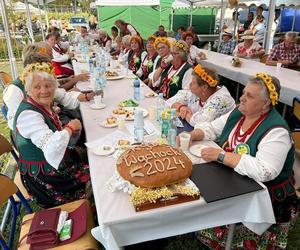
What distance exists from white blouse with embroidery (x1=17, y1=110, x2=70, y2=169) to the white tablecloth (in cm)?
311

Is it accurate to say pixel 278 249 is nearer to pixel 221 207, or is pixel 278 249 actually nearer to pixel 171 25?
pixel 221 207

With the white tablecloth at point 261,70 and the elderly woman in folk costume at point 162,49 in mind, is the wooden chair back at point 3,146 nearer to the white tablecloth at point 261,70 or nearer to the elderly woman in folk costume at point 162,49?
the elderly woman in folk costume at point 162,49

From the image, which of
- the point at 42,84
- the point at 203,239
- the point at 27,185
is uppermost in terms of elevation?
the point at 42,84

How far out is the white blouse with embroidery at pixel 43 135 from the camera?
1.86 metres

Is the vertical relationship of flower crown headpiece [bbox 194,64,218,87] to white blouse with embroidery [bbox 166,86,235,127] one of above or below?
above

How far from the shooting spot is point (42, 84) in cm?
208

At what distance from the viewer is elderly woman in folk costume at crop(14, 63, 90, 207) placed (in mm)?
1889

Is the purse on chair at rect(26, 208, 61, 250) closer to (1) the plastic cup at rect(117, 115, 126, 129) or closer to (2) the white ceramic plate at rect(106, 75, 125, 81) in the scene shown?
(1) the plastic cup at rect(117, 115, 126, 129)

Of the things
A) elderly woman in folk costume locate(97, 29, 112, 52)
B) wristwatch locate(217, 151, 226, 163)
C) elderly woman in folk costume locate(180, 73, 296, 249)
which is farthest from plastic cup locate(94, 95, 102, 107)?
elderly woman in folk costume locate(97, 29, 112, 52)

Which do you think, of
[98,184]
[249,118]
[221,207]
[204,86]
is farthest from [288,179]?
[98,184]

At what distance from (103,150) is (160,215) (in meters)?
0.72

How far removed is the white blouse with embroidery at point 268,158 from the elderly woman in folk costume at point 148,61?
130 inches

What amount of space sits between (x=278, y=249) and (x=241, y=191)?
2.86 feet

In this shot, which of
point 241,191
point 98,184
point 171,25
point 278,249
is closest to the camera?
point 241,191
